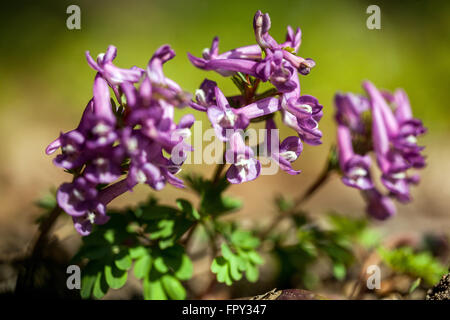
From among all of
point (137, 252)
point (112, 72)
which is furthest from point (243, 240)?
point (112, 72)

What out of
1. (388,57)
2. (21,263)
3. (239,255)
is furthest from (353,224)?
(388,57)

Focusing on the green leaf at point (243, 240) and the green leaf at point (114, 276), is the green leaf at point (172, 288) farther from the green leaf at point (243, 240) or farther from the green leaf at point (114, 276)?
the green leaf at point (243, 240)

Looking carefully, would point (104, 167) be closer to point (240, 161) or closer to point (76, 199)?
point (76, 199)

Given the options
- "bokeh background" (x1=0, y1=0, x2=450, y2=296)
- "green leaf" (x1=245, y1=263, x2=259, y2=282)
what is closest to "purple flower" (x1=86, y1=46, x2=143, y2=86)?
"green leaf" (x1=245, y1=263, x2=259, y2=282)

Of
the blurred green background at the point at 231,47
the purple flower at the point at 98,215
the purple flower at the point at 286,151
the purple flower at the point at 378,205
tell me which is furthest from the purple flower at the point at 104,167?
the blurred green background at the point at 231,47

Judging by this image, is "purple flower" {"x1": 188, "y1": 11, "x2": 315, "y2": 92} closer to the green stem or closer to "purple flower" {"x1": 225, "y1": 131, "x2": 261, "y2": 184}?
"purple flower" {"x1": 225, "y1": 131, "x2": 261, "y2": 184}
